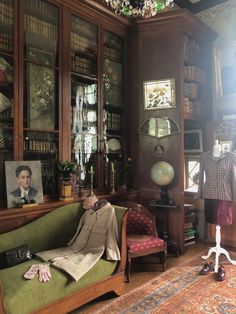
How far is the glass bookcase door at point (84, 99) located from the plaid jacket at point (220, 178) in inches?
55.3

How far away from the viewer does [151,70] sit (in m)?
4.06

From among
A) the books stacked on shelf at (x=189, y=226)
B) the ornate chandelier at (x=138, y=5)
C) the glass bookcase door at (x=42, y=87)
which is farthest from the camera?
the books stacked on shelf at (x=189, y=226)

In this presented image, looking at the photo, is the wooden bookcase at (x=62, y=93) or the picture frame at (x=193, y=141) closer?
the wooden bookcase at (x=62, y=93)

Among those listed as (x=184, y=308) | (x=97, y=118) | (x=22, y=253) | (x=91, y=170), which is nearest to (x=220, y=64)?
(x=97, y=118)

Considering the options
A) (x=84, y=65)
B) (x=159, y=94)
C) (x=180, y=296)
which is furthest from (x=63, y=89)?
(x=180, y=296)

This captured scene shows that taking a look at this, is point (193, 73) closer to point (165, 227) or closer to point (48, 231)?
point (165, 227)

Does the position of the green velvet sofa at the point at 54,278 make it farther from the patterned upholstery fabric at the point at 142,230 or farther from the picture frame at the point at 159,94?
the picture frame at the point at 159,94

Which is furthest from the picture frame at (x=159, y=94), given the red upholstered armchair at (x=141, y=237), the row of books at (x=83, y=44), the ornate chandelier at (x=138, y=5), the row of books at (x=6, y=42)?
the row of books at (x=6, y=42)

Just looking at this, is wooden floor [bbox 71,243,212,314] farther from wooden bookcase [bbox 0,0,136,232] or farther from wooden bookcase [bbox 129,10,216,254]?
wooden bookcase [bbox 0,0,136,232]

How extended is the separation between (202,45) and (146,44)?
986 mm

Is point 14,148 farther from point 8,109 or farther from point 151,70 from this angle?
point 151,70

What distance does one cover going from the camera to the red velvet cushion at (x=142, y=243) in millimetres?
3094

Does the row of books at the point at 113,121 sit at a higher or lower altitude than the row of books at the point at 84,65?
lower

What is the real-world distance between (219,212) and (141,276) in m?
1.16
